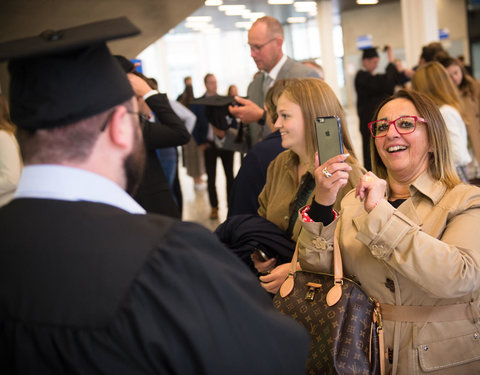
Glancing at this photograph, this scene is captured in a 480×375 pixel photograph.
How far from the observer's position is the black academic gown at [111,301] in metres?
0.97

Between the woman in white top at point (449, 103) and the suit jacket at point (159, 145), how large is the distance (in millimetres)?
2114

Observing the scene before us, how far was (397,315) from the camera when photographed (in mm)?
1918

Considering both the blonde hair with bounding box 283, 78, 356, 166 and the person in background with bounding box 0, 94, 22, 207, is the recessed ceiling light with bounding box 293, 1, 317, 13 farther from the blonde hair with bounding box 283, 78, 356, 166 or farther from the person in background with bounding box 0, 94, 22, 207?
the blonde hair with bounding box 283, 78, 356, 166

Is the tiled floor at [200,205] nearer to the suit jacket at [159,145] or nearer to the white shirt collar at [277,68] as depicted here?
the white shirt collar at [277,68]

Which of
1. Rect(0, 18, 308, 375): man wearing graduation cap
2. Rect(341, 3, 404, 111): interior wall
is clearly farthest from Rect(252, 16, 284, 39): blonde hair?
Rect(341, 3, 404, 111): interior wall

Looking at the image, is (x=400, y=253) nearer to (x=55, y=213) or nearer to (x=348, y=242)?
(x=348, y=242)

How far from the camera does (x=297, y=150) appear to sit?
2719 millimetres

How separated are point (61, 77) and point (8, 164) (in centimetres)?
265

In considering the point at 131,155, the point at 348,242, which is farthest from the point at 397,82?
the point at 131,155

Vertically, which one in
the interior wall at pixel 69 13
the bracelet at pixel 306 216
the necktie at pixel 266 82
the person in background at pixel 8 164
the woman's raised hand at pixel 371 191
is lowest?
the bracelet at pixel 306 216

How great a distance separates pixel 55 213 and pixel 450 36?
2068 cm

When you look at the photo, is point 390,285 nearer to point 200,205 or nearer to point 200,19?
point 200,205

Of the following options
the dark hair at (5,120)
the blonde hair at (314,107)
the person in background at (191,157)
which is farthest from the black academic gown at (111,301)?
the person in background at (191,157)

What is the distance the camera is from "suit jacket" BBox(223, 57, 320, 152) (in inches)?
170
